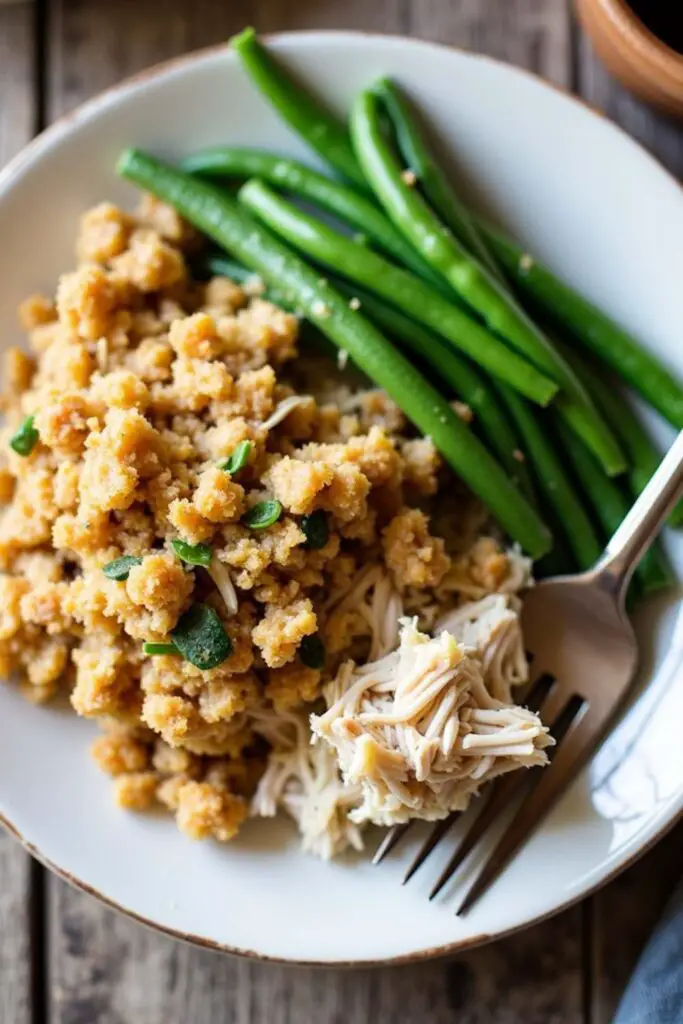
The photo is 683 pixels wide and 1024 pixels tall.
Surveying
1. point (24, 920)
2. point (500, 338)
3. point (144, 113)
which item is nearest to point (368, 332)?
point (500, 338)

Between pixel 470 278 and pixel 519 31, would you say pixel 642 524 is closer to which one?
pixel 470 278

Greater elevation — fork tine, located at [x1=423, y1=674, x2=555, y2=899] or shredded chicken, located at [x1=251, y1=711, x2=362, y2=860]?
shredded chicken, located at [x1=251, y1=711, x2=362, y2=860]

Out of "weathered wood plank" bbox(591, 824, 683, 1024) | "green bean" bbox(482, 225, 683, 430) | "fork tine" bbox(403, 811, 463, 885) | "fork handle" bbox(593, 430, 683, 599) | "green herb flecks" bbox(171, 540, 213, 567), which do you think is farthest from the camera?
"weathered wood plank" bbox(591, 824, 683, 1024)

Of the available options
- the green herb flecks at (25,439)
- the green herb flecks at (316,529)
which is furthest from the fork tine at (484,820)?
the green herb flecks at (25,439)

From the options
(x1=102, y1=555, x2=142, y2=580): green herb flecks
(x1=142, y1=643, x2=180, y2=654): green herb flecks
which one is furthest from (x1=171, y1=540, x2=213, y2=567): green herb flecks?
(x1=142, y1=643, x2=180, y2=654): green herb flecks

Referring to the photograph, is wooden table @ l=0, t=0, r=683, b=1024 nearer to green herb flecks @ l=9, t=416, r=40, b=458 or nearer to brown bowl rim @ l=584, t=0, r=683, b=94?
brown bowl rim @ l=584, t=0, r=683, b=94

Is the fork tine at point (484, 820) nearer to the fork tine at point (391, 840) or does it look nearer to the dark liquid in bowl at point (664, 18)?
the fork tine at point (391, 840)

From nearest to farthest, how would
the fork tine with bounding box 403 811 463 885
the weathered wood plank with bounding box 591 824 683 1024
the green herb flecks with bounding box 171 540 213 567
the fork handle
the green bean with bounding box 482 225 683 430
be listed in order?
the green herb flecks with bounding box 171 540 213 567
the fork handle
the fork tine with bounding box 403 811 463 885
the green bean with bounding box 482 225 683 430
the weathered wood plank with bounding box 591 824 683 1024

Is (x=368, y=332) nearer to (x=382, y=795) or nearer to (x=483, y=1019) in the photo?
(x=382, y=795)
